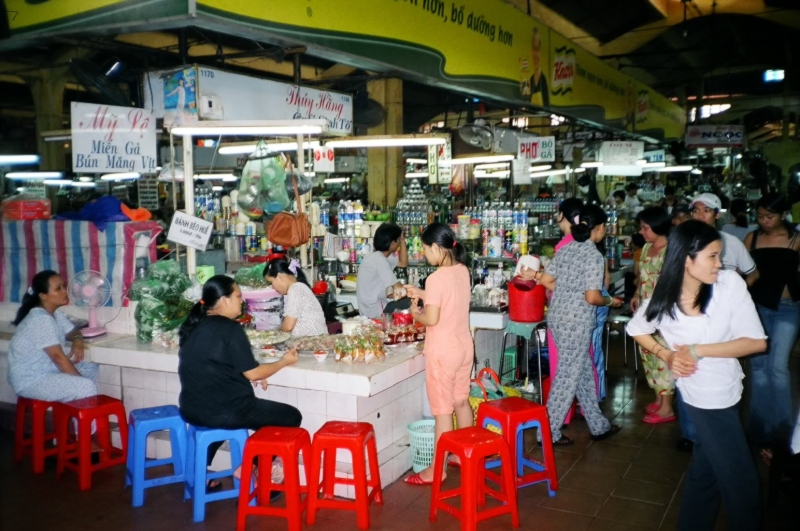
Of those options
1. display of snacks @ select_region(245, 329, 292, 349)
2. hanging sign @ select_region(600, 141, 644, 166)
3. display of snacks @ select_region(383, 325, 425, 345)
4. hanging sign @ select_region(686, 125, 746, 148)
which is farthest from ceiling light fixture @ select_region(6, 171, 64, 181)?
hanging sign @ select_region(686, 125, 746, 148)

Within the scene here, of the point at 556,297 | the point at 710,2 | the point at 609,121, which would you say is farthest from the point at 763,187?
the point at 556,297

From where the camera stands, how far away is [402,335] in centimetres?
482

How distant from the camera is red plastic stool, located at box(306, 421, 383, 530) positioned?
3686 millimetres

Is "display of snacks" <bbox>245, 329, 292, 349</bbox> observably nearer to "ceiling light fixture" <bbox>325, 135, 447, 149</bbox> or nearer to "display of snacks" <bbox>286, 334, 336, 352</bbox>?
"display of snacks" <bbox>286, 334, 336, 352</bbox>

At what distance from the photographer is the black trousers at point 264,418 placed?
12.6 feet

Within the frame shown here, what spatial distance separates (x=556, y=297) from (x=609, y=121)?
7.31 meters

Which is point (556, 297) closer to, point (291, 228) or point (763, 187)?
point (291, 228)

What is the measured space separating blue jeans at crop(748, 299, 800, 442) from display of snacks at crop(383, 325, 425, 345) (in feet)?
7.93

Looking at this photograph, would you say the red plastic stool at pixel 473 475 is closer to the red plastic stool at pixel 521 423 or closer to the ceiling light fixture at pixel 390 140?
the red plastic stool at pixel 521 423

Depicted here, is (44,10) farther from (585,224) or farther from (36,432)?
(585,224)

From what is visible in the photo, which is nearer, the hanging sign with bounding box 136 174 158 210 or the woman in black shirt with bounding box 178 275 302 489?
the woman in black shirt with bounding box 178 275 302 489

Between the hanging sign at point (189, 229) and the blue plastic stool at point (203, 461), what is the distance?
165 centimetres

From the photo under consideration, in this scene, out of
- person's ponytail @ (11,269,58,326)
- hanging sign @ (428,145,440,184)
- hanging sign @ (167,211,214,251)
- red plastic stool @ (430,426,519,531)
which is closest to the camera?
red plastic stool @ (430,426,519,531)

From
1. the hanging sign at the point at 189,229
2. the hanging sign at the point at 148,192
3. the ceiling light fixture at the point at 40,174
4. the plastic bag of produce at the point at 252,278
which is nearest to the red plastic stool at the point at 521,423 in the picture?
the plastic bag of produce at the point at 252,278
